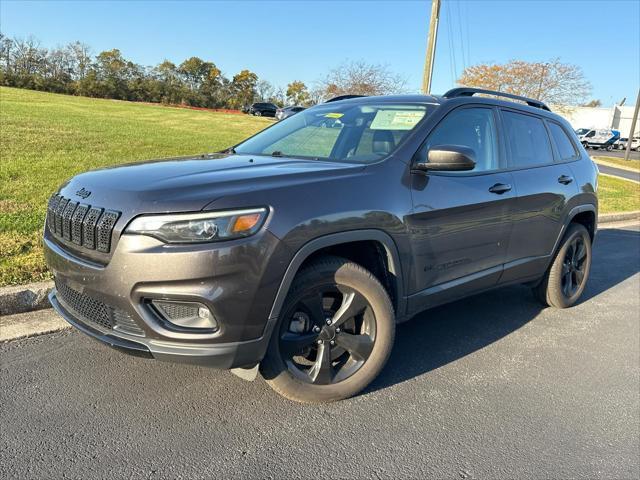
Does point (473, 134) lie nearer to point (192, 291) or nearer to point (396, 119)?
point (396, 119)

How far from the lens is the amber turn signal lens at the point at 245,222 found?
2363 mm

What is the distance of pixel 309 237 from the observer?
2580mm

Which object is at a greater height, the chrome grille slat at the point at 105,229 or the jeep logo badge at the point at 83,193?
the jeep logo badge at the point at 83,193

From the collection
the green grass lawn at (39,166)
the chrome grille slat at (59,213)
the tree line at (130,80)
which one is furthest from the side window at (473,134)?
the tree line at (130,80)

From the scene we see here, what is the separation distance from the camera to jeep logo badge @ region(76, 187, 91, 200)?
104 inches

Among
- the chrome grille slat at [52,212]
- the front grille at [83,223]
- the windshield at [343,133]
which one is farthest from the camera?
the windshield at [343,133]

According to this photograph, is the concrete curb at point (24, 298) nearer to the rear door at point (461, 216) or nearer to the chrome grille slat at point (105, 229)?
the chrome grille slat at point (105, 229)

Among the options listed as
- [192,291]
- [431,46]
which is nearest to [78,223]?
[192,291]

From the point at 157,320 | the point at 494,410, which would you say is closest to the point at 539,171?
the point at 494,410

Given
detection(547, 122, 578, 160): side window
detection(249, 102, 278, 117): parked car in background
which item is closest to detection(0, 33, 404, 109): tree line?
detection(249, 102, 278, 117): parked car in background

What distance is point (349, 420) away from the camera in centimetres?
282

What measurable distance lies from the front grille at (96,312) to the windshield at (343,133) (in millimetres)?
1602

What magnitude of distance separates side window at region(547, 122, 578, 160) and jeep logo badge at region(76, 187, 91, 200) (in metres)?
3.96

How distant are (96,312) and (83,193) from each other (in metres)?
0.62
